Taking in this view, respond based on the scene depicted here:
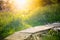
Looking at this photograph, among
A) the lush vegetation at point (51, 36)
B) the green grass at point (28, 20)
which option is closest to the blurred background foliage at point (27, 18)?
the green grass at point (28, 20)

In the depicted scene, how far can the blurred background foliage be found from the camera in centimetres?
243

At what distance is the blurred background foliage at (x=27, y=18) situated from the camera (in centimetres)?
243

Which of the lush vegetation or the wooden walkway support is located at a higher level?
the wooden walkway support

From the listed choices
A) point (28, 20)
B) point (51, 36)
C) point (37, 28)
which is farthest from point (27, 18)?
point (51, 36)

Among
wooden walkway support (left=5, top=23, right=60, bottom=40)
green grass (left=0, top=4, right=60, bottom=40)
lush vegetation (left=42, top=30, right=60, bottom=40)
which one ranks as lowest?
lush vegetation (left=42, top=30, right=60, bottom=40)

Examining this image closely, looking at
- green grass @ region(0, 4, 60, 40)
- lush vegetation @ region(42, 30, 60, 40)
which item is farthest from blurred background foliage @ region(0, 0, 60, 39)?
lush vegetation @ region(42, 30, 60, 40)

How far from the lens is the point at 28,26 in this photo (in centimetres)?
252

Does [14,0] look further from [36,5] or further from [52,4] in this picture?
[52,4]

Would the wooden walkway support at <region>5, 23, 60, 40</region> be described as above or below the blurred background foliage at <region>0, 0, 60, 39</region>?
below

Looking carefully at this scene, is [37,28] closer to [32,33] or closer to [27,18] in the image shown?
[32,33]

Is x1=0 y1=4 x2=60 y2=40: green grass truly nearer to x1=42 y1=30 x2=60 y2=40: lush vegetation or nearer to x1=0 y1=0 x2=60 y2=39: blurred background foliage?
x1=0 y1=0 x2=60 y2=39: blurred background foliage

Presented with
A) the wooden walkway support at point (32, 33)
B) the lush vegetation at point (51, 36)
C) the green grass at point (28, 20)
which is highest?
the green grass at point (28, 20)

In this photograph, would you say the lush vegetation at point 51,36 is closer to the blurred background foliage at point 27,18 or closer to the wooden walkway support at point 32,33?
the wooden walkway support at point 32,33

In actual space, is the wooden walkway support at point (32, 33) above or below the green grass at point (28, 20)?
below
